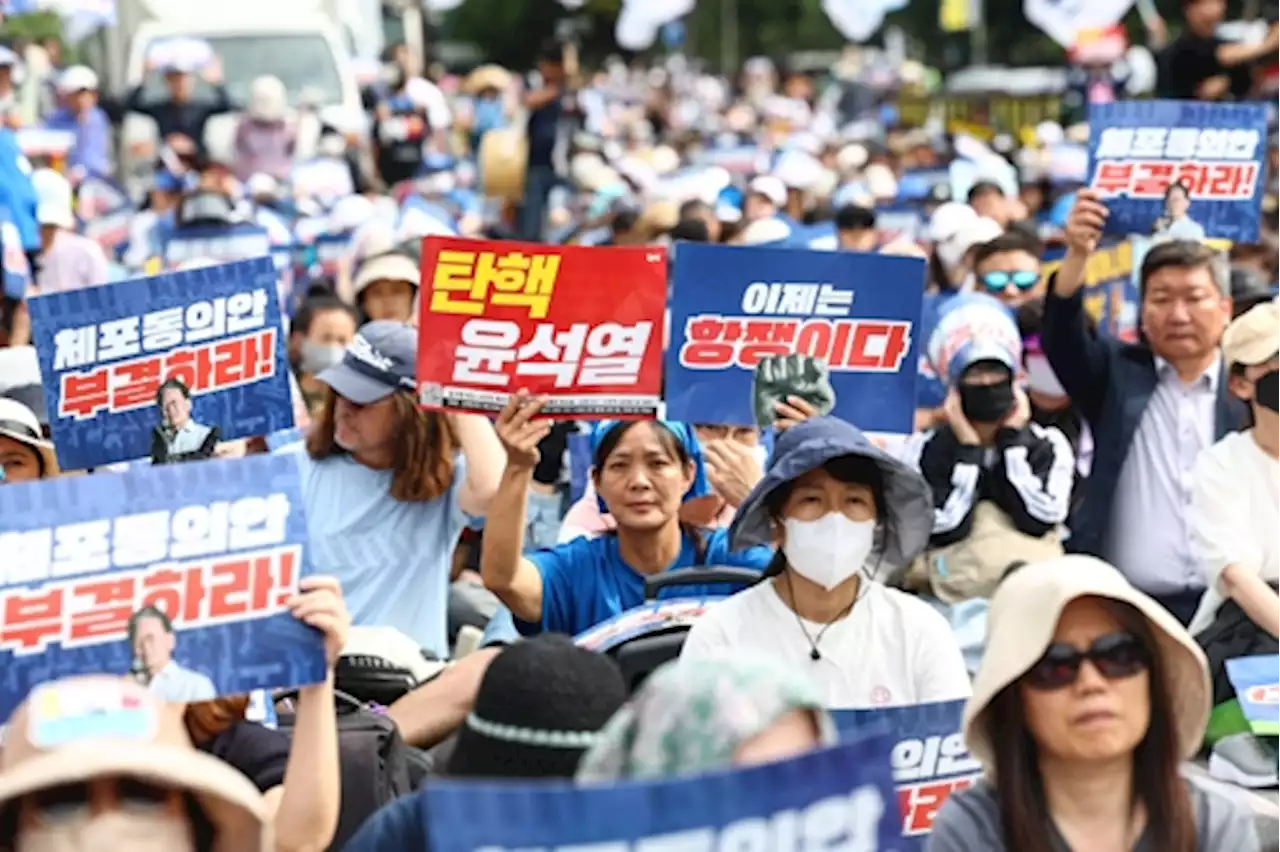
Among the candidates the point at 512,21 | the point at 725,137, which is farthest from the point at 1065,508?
the point at 512,21

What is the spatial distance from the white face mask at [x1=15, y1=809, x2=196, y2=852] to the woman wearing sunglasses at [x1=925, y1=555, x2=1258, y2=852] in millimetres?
1285

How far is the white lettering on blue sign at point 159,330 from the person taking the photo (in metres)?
6.95

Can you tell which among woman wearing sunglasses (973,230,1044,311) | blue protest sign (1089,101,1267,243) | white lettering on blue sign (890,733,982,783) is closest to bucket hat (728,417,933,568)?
white lettering on blue sign (890,733,982,783)

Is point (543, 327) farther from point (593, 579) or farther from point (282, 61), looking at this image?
point (282, 61)

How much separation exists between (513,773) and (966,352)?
456cm

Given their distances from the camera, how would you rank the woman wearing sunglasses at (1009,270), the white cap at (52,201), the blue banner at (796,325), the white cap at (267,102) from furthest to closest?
the white cap at (267,102), the white cap at (52,201), the woman wearing sunglasses at (1009,270), the blue banner at (796,325)

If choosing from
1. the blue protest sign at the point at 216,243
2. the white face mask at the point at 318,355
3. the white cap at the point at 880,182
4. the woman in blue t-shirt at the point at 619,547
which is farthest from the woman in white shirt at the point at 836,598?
the white cap at the point at 880,182

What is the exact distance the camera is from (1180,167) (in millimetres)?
9000

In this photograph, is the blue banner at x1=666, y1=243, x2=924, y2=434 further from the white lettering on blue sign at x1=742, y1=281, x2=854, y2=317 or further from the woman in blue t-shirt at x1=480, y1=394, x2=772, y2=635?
the woman in blue t-shirt at x1=480, y1=394, x2=772, y2=635

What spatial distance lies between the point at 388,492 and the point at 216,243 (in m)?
6.62

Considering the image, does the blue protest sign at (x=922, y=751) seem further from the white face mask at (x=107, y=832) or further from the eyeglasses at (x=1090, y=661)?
the white face mask at (x=107, y=832)

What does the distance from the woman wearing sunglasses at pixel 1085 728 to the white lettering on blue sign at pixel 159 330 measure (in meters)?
3.42

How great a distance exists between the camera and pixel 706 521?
6.79 metres

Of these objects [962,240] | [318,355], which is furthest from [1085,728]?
[962,240]
